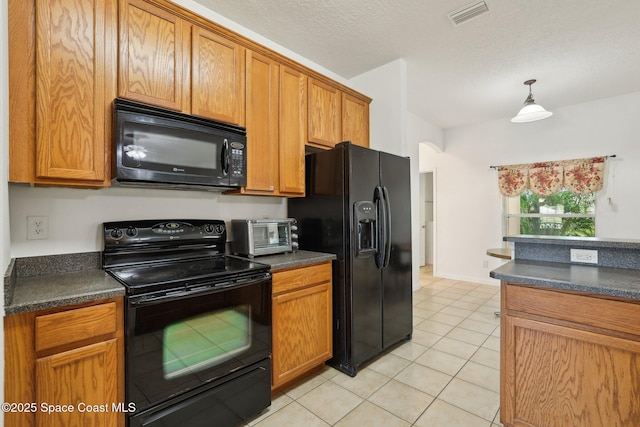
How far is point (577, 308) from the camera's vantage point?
4.58ft

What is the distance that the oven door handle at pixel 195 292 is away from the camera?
134 cm

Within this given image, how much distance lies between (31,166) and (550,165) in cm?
559

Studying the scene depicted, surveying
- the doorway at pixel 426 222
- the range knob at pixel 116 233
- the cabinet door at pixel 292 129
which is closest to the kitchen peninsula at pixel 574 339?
the cabinet door at pixel 292 129

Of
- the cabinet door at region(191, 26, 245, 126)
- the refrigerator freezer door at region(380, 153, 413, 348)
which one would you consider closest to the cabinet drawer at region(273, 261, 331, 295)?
the refrigerator freezer door at region(380, 153, 413, 348)

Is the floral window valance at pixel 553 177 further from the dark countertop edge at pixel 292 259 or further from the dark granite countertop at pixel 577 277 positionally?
the dark countertop edge at pixel 292 259

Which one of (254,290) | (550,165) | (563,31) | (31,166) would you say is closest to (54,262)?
(31,166)

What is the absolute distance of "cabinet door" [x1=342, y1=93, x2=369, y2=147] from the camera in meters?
2.94

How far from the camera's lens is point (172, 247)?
Result: 77.3 inches

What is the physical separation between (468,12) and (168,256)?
285 centimetres

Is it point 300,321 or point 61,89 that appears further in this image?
point 300,321

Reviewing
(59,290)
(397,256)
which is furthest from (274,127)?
(59,290)

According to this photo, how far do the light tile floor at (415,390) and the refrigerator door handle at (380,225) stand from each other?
0.85 metres

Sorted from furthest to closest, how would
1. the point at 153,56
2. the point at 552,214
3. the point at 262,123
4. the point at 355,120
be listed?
1. the point at 552,214
2. the point at 355,120
3. the point at 262,123
4. the point at 153,56

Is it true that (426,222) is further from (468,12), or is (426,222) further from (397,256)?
(468,12)
